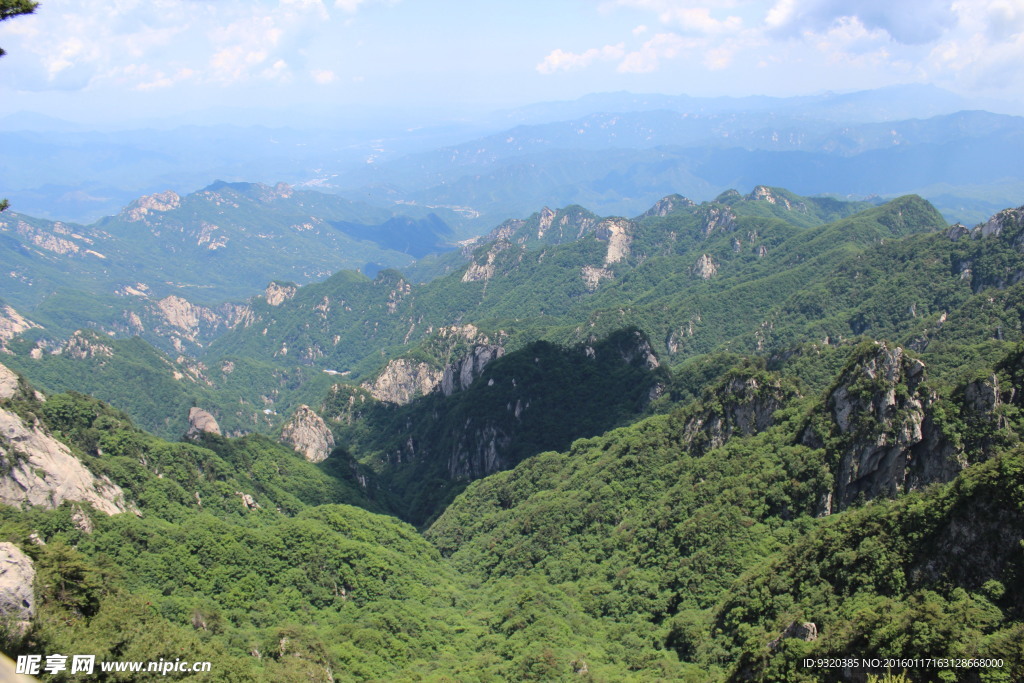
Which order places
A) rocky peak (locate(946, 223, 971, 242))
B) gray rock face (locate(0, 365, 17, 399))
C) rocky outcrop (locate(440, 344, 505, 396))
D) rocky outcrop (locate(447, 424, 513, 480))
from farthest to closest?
rocky outcrop (locate(440, 344, 505, 396)) → rocky peak (locate(946, 223, 971, 242)) → rocky outcrop (locate(447, 424, 513, 480)) → gray rock face (locate(0, 365, 17, 399))

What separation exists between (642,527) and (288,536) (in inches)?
1836

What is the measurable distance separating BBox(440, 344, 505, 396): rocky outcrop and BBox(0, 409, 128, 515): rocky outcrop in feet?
368

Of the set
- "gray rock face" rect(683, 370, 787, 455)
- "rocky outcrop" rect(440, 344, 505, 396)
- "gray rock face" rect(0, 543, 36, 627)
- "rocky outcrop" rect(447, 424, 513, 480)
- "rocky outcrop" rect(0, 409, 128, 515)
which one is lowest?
"rocky outcrop" rect(447, 424, 513, 480)

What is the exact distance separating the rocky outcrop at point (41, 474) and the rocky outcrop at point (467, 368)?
112 m

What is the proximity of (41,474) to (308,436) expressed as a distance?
10445 centimetres

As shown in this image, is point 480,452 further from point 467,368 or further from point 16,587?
point 16,587

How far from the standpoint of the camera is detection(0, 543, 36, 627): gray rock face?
41.6 m

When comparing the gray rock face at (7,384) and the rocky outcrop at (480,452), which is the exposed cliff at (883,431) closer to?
the rocky outcrop at (480,452)

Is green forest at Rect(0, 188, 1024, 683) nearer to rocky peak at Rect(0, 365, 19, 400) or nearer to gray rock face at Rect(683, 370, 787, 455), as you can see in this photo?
gray rock face at Rect(683, 370, 787, 455)

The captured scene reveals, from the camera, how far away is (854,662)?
46750 mm

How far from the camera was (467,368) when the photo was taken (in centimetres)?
19538

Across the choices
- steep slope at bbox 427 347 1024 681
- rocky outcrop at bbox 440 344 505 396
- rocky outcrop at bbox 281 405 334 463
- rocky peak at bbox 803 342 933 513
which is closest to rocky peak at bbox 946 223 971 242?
steep slope at bbox 427 347 1024 681

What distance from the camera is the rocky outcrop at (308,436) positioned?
181613 millimetres

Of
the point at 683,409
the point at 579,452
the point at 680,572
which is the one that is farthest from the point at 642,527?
the point at 579,452
